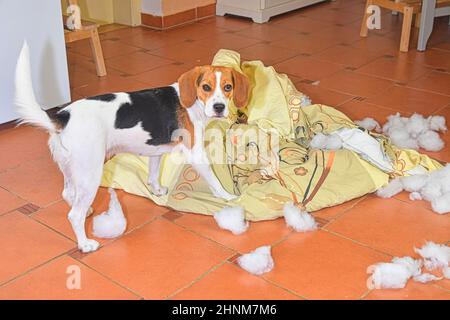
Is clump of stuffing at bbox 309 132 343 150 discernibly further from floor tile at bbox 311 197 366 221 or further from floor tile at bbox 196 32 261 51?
floor tile at bbox 196 32 261 51

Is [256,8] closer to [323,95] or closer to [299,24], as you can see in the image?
[299,24]

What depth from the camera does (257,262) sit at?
1.99 m

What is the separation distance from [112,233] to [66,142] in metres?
0.41

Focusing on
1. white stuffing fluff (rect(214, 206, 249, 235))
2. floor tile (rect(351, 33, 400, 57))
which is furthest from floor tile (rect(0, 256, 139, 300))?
floor tile (rect(351, 33, 400, 57))

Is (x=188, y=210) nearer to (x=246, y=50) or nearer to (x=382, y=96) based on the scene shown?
(x=382, y=96)

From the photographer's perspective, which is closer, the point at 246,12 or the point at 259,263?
the point at 259,263

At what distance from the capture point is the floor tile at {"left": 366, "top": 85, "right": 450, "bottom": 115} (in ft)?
11.2

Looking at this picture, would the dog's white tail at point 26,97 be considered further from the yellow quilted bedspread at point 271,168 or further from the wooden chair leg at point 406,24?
the wooden chair leg at point 406,24

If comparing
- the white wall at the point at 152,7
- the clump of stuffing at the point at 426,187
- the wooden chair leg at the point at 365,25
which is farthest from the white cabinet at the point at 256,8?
the clump of stuffing at the point at 426,187

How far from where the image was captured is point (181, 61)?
4.23m

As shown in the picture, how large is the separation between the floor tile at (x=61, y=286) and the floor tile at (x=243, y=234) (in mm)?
433

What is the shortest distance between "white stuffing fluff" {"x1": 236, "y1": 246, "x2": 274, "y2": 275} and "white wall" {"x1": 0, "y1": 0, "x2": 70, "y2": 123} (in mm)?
1697
